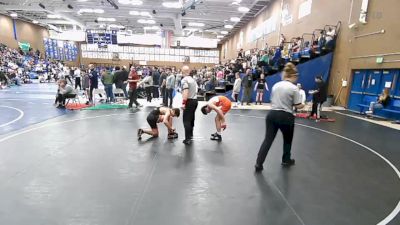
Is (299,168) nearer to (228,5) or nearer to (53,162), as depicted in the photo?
(53,162)

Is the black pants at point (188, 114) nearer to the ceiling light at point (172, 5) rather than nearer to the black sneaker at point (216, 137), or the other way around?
the black sneaker at point (216, 137)

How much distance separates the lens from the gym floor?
2975 mm

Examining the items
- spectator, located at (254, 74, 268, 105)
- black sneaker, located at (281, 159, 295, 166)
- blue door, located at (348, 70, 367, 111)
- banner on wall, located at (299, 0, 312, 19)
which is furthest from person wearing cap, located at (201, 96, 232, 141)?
banner on wall, located at (299, 0, 312, 19)

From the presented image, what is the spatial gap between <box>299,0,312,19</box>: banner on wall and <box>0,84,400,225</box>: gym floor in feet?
35.7

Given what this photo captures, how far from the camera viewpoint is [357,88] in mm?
11891

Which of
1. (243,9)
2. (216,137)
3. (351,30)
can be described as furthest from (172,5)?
(216,137)

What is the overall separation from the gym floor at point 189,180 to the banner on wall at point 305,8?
1089cm

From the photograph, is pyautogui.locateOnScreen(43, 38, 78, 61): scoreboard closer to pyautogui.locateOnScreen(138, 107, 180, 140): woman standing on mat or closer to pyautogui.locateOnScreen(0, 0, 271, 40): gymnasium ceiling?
pyautogui.locateOnScreen(0, 0, 271, 40): gymnasium ceiling

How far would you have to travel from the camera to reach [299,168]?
4520 mm

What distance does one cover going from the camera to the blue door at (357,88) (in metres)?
11.6

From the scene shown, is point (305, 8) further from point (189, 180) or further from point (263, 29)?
point (189, 180)

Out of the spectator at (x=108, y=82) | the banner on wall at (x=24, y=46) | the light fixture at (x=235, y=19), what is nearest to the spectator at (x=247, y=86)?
the spectator at (x=108, y=82)

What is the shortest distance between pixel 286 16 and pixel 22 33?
30.4 m

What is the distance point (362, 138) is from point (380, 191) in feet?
11.9
